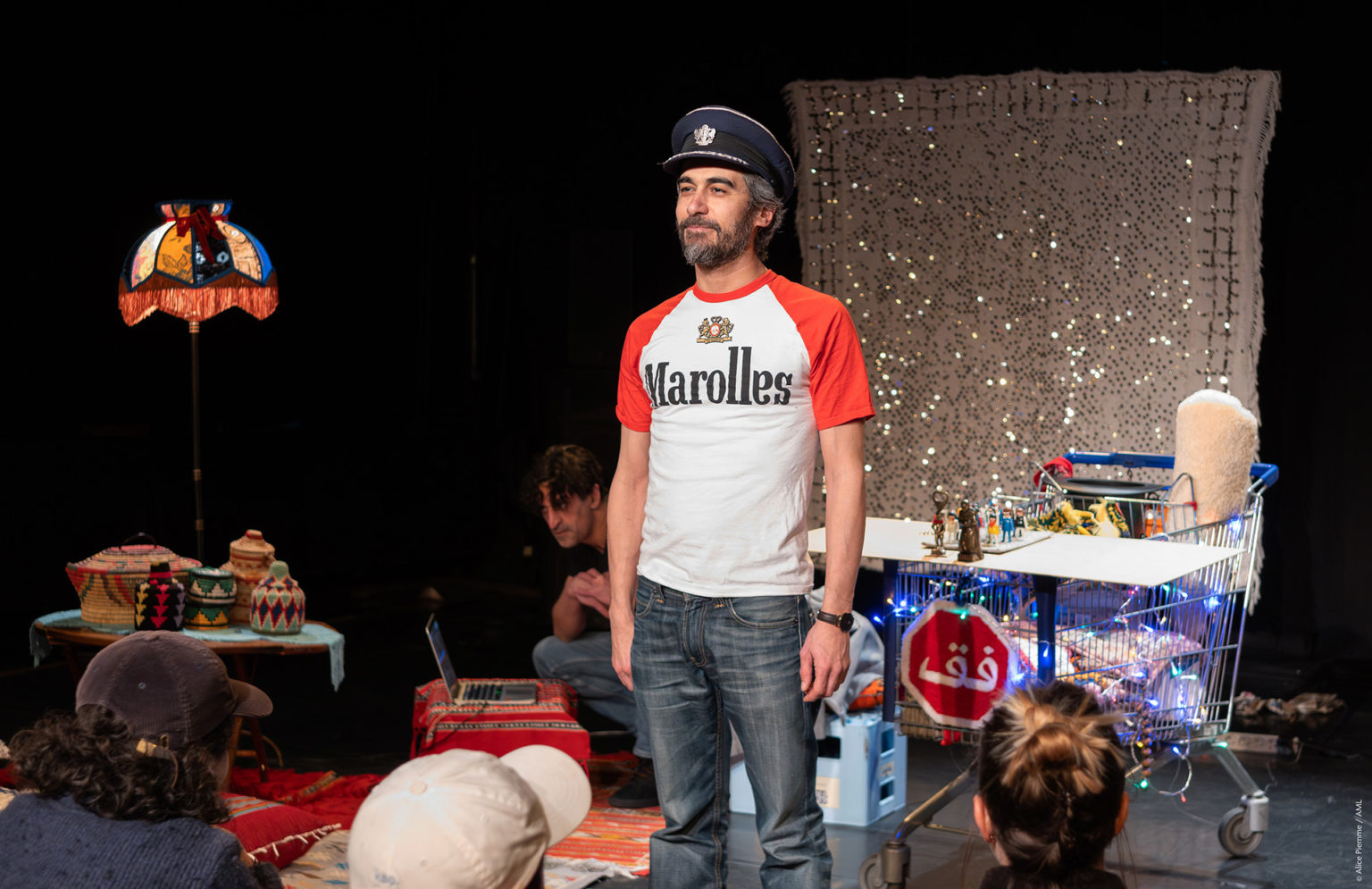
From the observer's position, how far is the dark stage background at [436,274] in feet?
19.2

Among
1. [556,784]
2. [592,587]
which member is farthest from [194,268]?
[556,784]

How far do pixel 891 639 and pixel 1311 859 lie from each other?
51.5 inches

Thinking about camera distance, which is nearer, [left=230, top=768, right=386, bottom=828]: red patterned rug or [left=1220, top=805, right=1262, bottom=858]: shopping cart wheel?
[left=1220, top=805, right=1262, bottom=858]: shopping cart wheel

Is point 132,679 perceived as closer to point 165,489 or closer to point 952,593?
point 952,593

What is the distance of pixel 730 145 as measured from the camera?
241 centimetres

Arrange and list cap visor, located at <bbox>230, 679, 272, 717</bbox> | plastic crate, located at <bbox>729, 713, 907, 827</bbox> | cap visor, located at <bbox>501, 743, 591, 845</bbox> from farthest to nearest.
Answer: plastic crate, located at <bbox>729, 713, 907, 827</bbox> → cap visor, located at <bbox>230, 679, 272, 717</bbox> → cap visor, located at <bbox>501, 743, 591, 845</bbox>

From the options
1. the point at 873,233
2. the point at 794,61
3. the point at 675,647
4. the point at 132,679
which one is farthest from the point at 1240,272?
the point at 132,679

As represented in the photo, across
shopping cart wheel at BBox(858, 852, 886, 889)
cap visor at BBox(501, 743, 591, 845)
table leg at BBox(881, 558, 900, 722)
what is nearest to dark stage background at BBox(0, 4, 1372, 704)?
table leg at BBox(881, 558, 900, 722)

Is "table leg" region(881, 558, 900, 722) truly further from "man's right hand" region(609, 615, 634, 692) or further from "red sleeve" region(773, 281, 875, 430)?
"red sleeve" region(773, 281, 875, 430)

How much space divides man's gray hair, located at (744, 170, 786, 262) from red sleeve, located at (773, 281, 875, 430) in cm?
15

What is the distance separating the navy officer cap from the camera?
2412 millimetres

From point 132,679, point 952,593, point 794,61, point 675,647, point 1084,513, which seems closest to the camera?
point 132,679

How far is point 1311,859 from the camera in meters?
3.76

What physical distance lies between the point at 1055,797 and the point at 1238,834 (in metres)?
2.21
